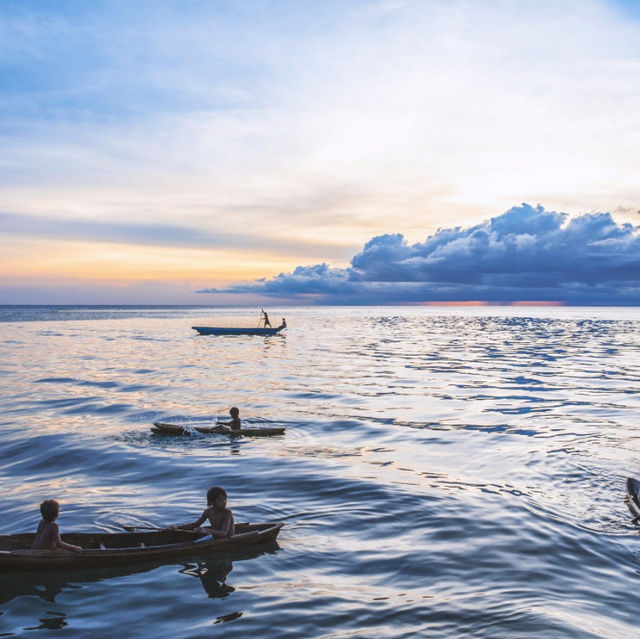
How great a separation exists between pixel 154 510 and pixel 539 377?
3553 centimetres

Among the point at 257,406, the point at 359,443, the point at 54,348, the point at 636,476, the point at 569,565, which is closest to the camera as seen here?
the point at 569,565

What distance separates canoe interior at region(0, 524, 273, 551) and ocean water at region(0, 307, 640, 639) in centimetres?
51

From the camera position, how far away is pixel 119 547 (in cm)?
1238

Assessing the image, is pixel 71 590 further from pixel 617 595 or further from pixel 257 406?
pixel 257 406

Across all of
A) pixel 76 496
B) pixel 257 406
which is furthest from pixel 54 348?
pixel 76 496

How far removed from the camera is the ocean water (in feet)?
34.2

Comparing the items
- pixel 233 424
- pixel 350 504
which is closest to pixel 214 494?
pixel 350 504

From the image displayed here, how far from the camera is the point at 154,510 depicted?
1566 centimetres

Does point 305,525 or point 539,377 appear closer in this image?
point 305,525

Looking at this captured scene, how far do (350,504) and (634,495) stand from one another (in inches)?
295

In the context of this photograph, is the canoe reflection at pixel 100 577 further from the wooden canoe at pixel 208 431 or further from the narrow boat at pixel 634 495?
the wooden canoe at pixel 208 431

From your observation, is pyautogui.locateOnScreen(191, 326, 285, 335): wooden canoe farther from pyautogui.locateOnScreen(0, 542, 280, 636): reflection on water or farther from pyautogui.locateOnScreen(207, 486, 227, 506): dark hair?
pyautogui.locateOnScreen(0, 542, 280, 636): reflection on water

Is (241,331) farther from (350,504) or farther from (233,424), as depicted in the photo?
(350,504)

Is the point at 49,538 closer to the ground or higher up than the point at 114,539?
higher up
